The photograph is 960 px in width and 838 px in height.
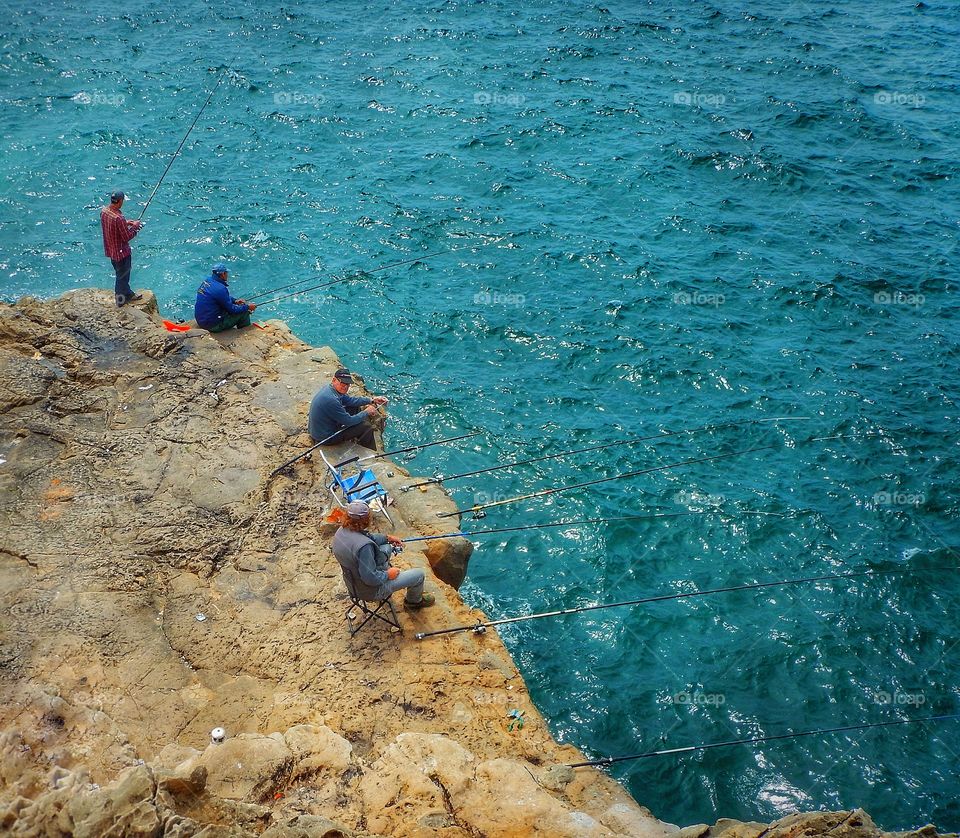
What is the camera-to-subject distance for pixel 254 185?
22906 mm

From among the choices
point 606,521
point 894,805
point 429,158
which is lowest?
point 894,805

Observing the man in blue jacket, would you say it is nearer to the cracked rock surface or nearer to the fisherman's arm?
the cracked rock surface

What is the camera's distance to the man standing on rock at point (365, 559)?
859cm

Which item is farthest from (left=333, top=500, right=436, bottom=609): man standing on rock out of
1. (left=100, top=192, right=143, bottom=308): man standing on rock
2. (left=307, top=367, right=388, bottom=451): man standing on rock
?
(left=100, top=192, right=143, bottom=308): man standing on rock

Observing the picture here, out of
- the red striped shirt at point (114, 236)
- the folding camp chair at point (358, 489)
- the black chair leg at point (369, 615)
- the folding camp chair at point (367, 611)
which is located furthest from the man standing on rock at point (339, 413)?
the red striped shirt at point (114, 236)

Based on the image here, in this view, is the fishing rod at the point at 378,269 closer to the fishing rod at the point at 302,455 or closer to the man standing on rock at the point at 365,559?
the fishing rod at the point at 302,455

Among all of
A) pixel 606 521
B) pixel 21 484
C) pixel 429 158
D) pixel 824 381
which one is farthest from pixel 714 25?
pixel 21 484

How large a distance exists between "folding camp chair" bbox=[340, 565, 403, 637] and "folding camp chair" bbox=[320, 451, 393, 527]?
4.94ft

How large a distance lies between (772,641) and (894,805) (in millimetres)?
2551

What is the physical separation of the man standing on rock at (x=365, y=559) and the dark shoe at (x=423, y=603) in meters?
0.53

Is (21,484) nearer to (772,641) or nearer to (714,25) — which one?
(772,641)

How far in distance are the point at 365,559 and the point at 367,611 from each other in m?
1.01

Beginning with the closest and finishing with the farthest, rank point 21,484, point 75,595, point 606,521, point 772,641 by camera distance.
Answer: point 75,595, point 21,484, point 772,641, point 606,521

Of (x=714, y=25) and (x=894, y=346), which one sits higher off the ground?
(x=714, y=25)
